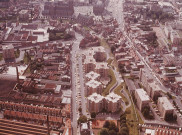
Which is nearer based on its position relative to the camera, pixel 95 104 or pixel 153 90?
pixel 95 104

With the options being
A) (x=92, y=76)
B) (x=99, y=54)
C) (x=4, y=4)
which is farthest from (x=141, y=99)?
(x=4, y=4)

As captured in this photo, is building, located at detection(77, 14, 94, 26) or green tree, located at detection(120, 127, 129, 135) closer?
green tree, located at detection(120, 127, 129, 135)

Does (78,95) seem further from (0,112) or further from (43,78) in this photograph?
(0,112)

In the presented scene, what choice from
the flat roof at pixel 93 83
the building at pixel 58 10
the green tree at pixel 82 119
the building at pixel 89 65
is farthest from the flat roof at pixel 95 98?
the building at pixel 58 10

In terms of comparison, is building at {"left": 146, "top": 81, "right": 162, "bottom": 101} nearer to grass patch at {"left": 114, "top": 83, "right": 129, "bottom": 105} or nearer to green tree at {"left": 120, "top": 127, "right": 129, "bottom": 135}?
grass patch at {"left": 114, "top": 83, "right": 129, "bottom": 105}

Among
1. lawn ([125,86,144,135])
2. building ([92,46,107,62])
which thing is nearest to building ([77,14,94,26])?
building ([92,46,107,62])

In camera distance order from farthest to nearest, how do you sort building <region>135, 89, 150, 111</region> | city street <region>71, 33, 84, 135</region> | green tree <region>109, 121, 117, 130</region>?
building <region>135, 89, 150, 111</region>, city street <region>71, 33, 84, 135</region>, green tree <region>109, 121, 117, 130</region>

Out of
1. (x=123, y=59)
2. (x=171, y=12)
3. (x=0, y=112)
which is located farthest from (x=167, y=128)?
(x=171, y=12)

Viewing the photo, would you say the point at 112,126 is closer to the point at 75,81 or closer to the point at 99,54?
the point at 75,81

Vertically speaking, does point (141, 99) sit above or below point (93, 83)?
below
